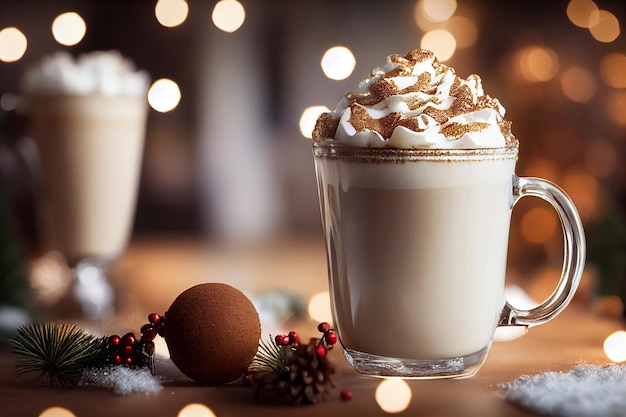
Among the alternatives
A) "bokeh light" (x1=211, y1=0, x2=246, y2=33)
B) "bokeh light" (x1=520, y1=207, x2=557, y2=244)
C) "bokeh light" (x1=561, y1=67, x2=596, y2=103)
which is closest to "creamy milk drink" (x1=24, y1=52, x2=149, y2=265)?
"bokeh light" (x1=520, y1=207, x2=557, y2=244)

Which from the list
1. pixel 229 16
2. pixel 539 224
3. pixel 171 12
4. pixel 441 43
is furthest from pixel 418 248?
pixel 229 16

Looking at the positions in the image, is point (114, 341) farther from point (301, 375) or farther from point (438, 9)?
point (438, 9)

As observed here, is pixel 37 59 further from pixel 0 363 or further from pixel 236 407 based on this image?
pixel 236 407

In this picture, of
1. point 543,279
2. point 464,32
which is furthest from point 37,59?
point 543,279

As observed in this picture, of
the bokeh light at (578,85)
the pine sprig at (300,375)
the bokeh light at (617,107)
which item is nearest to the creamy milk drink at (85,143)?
the pine sprig at (300,375)

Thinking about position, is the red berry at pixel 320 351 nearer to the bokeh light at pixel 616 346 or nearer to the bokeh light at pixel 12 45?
the bokeh light at pixel 616 346
